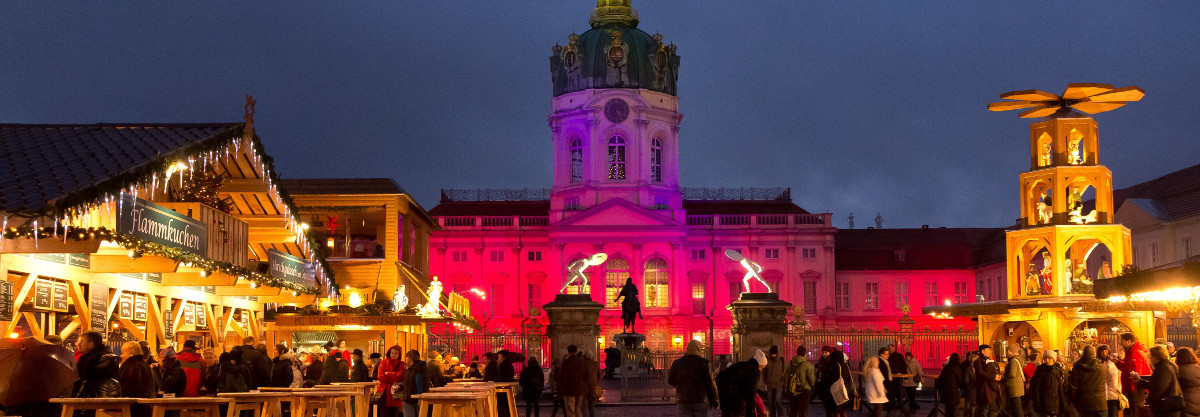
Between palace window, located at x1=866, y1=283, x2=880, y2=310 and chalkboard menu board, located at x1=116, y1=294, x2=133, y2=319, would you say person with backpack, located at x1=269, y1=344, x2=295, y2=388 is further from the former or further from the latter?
palace window, located at x1=866, y1=283, x2=880, y2=310

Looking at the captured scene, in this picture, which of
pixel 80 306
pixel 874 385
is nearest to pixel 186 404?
pixel 80 306

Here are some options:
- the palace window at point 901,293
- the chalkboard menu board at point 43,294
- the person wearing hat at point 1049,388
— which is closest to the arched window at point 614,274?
the palace window at point 901,293

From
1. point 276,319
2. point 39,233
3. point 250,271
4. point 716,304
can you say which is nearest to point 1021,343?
point 276,319

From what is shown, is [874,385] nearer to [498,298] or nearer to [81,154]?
[81,154]

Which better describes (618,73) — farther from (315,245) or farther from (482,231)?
(315,245)

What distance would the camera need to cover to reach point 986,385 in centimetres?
2198

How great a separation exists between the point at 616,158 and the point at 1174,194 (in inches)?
→ 1244

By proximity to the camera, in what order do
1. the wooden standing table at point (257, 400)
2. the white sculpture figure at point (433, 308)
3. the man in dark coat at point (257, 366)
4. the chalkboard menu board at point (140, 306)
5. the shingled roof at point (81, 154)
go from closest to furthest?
the shingled roof at point (81, 154) < the wooden standing table at point (257, 400) < the man in dark coat at point (257, 366) < the chalkboard menu board at point (140, 306) < the white sculpture figure at point (433, 308)

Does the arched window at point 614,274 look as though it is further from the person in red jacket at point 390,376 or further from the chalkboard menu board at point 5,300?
the chalkboard menu board at point 5,300

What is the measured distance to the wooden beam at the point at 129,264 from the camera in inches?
746

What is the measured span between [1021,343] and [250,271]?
767 inches

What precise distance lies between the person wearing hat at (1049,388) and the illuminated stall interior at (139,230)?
11272 millimetres

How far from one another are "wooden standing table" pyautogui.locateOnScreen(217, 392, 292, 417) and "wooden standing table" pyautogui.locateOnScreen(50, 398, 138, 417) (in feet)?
5.02

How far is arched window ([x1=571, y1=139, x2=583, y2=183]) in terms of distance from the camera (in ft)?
260
